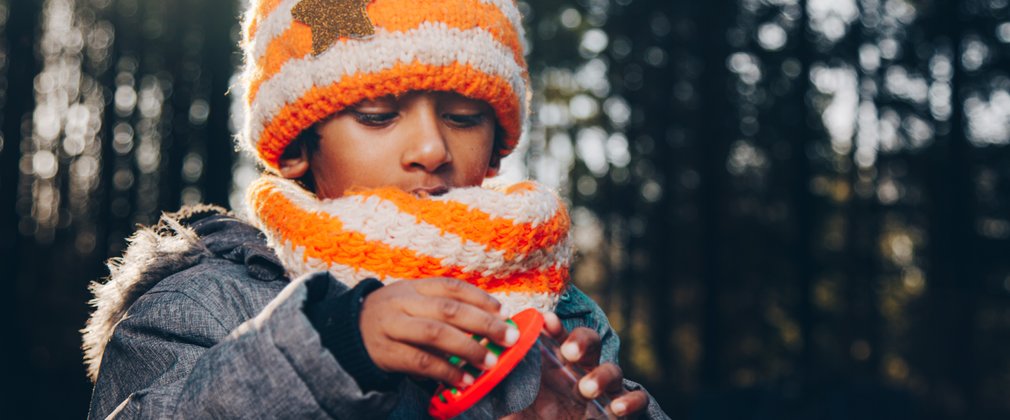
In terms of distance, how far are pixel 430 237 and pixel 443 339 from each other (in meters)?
0.43

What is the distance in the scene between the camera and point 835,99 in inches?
631

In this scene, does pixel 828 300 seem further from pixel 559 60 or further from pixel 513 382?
pixel 513 382

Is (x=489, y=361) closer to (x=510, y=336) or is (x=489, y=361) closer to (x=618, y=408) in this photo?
(x=510, y=336)

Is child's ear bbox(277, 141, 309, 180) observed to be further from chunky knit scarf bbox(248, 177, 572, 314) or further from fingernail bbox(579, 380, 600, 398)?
fingernail bbox(579, 380, 600, 398)

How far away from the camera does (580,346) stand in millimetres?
1376

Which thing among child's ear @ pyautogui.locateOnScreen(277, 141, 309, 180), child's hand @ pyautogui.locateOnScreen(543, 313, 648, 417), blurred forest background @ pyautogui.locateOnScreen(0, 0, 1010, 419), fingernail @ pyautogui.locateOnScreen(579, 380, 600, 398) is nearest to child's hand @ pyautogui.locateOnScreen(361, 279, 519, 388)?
child's hand @ pyautogui.locateOnScreen(543, 313, 648, 417)

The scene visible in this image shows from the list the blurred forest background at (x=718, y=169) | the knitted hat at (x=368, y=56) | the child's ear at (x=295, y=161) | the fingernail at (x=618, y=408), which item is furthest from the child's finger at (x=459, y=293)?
the blurred forest background at (x=718, y=169)

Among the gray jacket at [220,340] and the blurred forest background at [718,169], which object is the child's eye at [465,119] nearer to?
the gray jacket at [220,340]

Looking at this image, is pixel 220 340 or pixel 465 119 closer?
pixel 220 340

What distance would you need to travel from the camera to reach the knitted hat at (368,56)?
66.9 inches

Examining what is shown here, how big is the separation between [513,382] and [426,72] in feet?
2.29

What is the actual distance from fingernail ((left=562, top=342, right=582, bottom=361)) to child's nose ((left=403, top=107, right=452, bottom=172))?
51cm

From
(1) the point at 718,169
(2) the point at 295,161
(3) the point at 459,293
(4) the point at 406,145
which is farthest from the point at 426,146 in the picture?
(1) the point at 718,169

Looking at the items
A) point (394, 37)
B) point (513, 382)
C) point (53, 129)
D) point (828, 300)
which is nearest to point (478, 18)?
point (394, 37)
